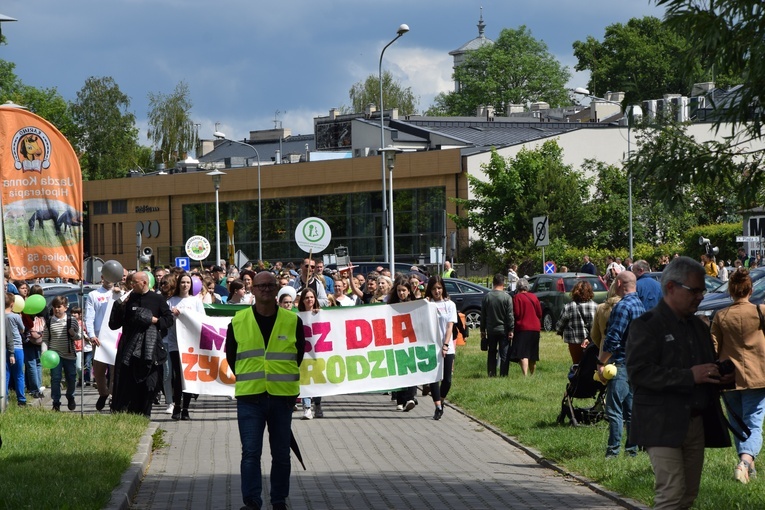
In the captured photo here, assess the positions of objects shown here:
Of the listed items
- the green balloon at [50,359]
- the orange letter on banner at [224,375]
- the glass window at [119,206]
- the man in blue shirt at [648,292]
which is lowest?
the orange letter on banner at [224,375]

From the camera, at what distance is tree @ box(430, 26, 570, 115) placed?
11681cm

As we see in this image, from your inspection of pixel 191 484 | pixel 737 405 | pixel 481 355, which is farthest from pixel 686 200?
pixel 481 355

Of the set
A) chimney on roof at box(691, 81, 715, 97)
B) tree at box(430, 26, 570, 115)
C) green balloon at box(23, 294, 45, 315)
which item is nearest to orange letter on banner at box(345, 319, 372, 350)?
green balloon at box(23, 294, 45, 315)

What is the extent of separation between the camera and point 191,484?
39.2 ft

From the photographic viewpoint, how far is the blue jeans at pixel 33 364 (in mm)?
20250

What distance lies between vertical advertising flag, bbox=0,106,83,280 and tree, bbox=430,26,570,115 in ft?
330

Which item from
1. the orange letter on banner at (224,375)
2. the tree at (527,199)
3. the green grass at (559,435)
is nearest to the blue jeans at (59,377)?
the orange letter on banner at (224,375)

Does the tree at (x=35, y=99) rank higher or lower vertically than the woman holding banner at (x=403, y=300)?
higher

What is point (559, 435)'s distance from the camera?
48.7ft

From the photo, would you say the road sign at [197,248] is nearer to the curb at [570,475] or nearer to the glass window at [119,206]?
the curb at [570,475]

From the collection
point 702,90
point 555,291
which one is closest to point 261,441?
point 702,90

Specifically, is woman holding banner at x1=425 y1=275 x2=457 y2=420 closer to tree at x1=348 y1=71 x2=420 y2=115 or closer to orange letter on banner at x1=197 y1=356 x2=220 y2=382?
orange letter on banner at x1=197 y1=356 x2=220 y2=382

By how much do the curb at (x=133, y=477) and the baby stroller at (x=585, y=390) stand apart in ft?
15.4

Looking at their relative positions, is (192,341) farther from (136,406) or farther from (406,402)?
(406,402)
